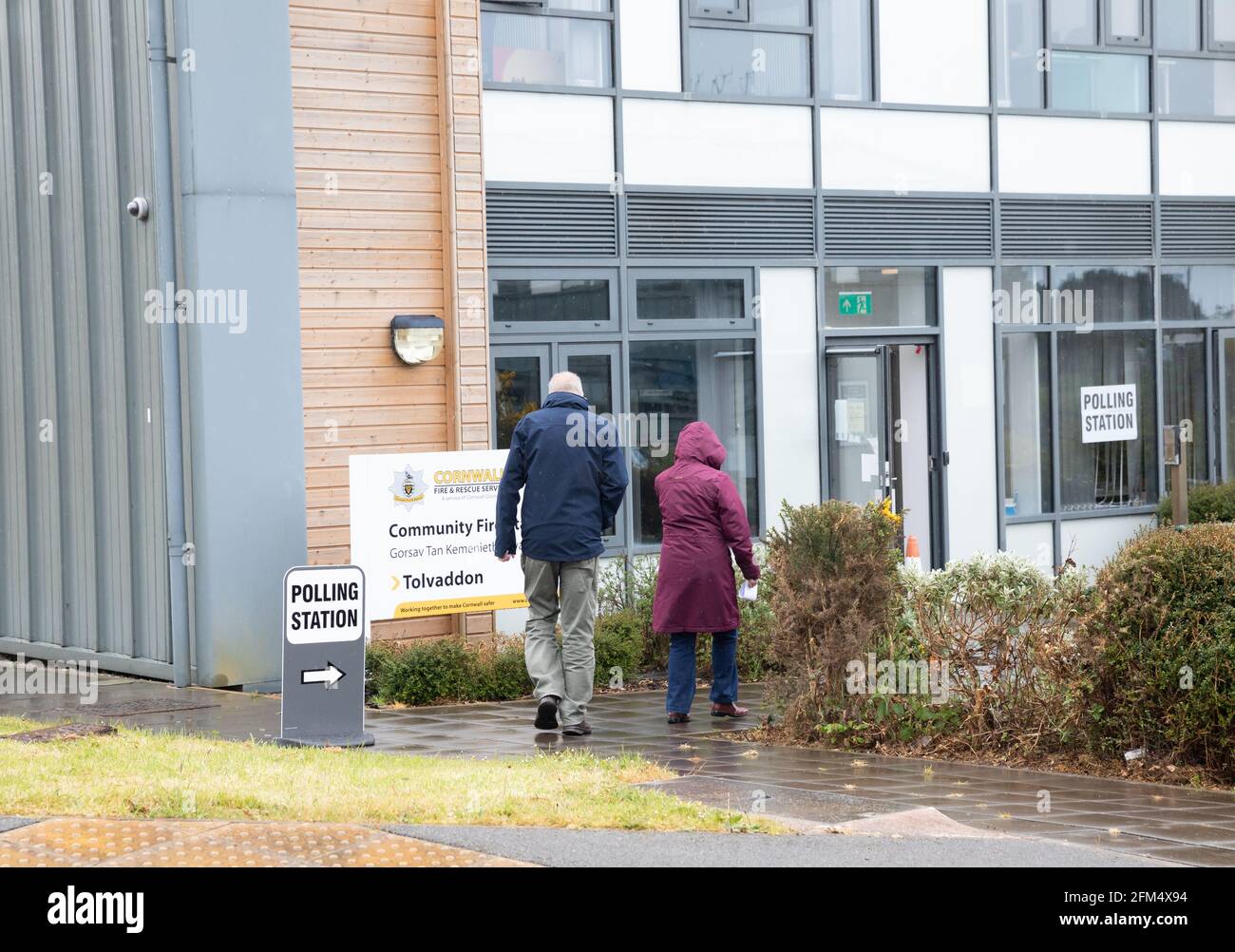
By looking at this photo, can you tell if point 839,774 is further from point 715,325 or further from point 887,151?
point 887,151

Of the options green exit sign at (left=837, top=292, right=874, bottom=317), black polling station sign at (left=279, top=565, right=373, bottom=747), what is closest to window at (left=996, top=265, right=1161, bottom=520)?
green exit sign at (left=837, top=292, right=874, bottom=317)

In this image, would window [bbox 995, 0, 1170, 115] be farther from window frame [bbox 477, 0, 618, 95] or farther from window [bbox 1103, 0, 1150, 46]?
window frame [bbox 477, 0, 618, 95]

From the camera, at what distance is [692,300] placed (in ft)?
49.6

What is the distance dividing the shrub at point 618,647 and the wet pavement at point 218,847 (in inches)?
237

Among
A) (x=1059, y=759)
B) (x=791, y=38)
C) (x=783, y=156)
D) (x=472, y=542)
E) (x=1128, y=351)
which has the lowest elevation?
(x=1059, y=759)

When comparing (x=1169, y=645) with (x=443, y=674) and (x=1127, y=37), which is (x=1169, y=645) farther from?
(x=1127, y=37)

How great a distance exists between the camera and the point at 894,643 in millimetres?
9789

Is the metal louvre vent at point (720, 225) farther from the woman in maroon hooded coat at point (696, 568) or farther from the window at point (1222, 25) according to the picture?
Answer: the window at point (1222, 25)

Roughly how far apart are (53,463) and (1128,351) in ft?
36.3

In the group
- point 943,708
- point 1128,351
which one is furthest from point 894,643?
point 1128,351

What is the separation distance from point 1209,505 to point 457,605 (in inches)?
358

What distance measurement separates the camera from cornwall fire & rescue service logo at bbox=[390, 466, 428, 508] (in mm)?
11969

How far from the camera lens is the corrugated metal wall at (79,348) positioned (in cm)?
1225

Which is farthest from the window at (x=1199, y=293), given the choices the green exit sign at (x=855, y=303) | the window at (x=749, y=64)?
the window at (x=749, y=64)
